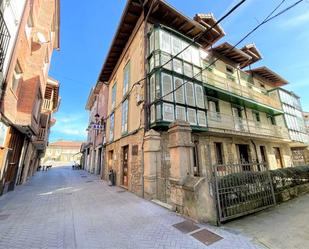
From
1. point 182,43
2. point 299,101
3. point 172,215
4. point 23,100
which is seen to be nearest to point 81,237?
point 172,215

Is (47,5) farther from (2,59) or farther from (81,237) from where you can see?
(81,237)

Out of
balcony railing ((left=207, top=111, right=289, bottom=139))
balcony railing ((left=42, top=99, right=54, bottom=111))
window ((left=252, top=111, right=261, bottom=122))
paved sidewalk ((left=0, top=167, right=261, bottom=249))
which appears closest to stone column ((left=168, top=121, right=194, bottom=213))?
paved sidewalk ((left=0, top=167, right=261, bottom=249))

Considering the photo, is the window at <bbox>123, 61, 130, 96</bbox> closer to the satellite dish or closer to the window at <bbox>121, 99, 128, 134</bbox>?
the window at <bbox>121, 99, 128, 134</bbox>

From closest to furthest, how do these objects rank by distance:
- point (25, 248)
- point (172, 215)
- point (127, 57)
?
1. point (25, 248)
2. point (172, 215)
3. point (127, 57)

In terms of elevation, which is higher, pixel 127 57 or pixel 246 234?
pixel 127 57

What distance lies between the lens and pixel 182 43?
33.2ft

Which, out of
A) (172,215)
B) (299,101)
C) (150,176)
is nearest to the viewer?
(172,215)

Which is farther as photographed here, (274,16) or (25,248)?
(274,16)

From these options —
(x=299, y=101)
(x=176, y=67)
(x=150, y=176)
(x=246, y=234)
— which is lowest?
(x=246, y=234)

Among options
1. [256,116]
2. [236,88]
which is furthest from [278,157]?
[236,88]

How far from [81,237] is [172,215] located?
2629 mm

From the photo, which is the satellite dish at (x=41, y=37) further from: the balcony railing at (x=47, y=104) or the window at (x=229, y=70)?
the window at (x=229, y=70)

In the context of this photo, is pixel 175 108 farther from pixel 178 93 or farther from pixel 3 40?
pixel 3 40

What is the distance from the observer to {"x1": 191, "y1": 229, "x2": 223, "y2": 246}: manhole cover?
327cm
